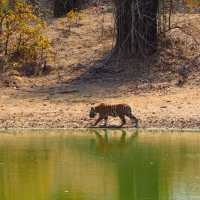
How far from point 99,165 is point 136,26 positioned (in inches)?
340

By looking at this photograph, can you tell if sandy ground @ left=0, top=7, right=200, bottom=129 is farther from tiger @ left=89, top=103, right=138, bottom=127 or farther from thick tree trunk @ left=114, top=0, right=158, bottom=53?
thick tree trunk @ left=114, top=0, right=158, bottom=53

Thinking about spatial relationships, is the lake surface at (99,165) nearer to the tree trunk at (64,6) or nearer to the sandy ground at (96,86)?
the sandy ground at (96,86)

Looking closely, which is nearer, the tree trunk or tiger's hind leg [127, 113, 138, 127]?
tiger's hind leg [127, 113, 138, 127]

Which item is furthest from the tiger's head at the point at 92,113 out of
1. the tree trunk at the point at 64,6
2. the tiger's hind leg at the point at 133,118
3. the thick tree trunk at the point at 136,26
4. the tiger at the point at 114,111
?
the tree trunk at the point at 64,6

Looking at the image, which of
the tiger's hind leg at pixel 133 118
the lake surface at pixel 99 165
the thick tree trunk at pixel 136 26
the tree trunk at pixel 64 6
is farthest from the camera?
the tree trunk at pixel 64 6

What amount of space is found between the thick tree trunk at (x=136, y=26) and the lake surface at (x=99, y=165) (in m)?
5.20

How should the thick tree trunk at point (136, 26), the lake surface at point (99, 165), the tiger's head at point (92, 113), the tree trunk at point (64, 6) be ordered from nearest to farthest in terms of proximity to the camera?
the lake surface at point (99, 165) → the tiger's head at point (92, 113) → the thick tree trunk at point (136, 26) → the tree trunk at point (64, 6)

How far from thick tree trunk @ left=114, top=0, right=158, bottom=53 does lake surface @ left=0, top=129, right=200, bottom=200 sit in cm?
520

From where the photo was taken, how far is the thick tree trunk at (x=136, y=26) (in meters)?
19.8

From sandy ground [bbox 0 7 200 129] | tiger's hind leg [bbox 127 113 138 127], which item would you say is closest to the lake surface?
tiger's hind leg [bbox 127 113 138 127]

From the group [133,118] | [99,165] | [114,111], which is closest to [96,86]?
[114,111]

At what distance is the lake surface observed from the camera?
10203 mm

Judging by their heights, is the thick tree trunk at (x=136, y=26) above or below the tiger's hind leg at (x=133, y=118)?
above

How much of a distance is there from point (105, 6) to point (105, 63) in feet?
15.9
